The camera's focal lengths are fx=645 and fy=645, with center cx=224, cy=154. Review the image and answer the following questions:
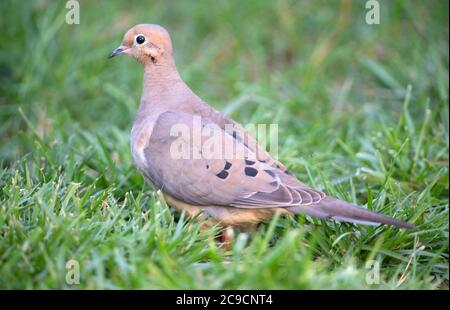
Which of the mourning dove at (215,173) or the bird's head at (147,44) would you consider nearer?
the mourning dove at (215,173)

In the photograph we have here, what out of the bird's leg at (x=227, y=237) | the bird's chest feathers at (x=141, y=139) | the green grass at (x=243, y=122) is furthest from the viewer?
the bird's chest feathers at (x=141, y=139)

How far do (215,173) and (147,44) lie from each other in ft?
3.87

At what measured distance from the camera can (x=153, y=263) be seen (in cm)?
332

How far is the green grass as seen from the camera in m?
3.28

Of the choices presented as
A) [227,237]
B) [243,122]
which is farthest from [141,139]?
[243,122]

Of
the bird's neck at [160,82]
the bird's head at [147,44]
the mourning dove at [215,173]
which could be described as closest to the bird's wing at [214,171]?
the mourning dove at [215,173]

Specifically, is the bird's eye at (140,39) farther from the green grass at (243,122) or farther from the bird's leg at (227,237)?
the bird's leg at (227,237)

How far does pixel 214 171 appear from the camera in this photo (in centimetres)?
398

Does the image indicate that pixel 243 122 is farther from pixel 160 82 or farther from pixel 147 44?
pixel 147 44

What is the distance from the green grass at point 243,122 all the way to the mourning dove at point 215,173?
0.60 ft

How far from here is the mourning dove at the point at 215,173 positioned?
3.81m

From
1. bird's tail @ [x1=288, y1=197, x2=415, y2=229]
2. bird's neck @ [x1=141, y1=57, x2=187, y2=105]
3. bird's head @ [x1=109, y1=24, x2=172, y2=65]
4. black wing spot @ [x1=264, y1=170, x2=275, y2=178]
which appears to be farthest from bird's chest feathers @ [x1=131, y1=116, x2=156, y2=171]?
bird's tail @ [x1=288, y1=197, x2=415, y2=229]
